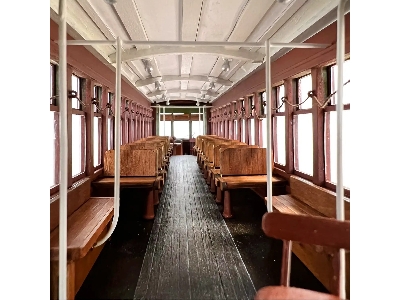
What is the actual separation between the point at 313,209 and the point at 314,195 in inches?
5.6

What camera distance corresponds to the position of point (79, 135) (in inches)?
141

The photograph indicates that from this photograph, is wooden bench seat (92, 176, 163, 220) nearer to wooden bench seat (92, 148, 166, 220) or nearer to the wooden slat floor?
wooden bench seat (92, 148, 166, 220)

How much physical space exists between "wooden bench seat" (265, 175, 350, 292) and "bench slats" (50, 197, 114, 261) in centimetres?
152

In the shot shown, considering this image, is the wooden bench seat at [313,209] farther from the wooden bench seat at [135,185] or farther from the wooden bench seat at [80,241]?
the wooden bench seat at [135,185]

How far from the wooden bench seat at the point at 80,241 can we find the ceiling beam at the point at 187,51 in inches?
79.4

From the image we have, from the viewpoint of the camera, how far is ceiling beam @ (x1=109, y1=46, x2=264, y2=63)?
3.85 metres

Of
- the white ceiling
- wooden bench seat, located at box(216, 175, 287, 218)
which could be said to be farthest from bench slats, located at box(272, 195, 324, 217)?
the white ceiling

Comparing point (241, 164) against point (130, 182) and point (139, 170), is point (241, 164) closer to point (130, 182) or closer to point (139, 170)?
point (139, 170)

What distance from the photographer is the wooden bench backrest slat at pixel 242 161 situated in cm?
456

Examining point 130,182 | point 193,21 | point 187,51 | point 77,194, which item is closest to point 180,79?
point 187,51

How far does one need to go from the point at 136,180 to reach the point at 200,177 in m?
3.39

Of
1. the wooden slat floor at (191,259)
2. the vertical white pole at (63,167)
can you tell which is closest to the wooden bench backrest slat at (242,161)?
the wooden slat floor at (191,259)
